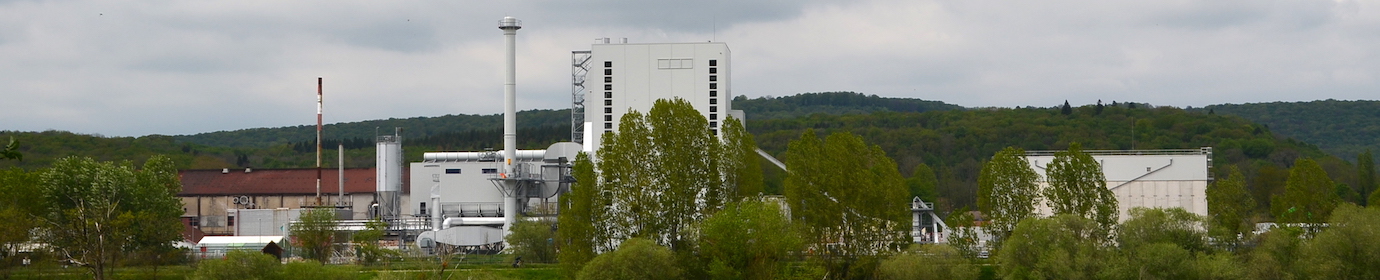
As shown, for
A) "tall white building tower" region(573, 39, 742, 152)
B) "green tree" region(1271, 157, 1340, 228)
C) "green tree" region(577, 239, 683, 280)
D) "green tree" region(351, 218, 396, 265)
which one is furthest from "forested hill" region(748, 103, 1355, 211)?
"green tree" region(577, 239, 683, 280)

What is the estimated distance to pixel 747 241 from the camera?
5241 centimetres

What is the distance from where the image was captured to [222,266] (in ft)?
170

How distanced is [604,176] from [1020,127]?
101824mm

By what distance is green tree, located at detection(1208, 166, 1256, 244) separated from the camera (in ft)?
199

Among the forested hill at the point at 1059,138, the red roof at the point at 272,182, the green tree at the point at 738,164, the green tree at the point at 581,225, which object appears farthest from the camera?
the forested hill at the point at 1059,138

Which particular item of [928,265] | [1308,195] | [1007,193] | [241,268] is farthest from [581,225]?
[1308,195]

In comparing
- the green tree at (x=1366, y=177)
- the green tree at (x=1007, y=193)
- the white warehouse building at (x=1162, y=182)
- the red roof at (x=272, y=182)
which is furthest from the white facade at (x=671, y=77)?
the green tree at (x=1366, y=177)

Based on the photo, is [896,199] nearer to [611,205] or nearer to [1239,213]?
[611,205]

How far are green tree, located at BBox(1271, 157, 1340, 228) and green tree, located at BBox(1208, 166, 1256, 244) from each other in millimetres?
1798

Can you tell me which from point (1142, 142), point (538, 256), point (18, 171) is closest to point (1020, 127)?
point (1142, 142)

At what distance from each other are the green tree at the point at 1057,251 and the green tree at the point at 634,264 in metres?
13.6

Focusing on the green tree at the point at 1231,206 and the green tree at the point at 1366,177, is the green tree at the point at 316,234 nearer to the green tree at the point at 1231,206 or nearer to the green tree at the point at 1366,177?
the green tree at the point at 1231,206

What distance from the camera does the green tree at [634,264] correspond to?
5147 centimetres

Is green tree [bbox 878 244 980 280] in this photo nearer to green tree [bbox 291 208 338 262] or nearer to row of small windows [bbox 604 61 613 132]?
row of small windows [bbox 604 61 613 132]
